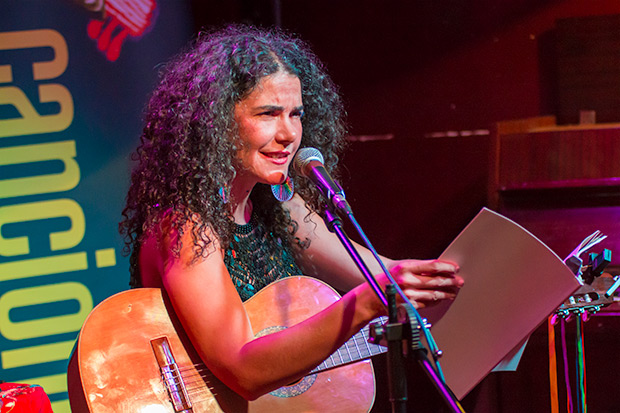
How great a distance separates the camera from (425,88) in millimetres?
3383

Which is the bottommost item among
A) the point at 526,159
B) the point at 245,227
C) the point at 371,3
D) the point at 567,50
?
the point at 245,227

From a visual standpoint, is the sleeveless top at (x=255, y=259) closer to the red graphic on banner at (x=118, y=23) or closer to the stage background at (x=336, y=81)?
the stage background at (x=336, y=81)

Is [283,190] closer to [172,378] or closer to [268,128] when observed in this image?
[268,128]

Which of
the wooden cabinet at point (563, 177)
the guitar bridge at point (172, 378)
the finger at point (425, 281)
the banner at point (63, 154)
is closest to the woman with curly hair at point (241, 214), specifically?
the finger at point (425, 281)

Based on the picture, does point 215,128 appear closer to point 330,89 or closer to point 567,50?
point 330,89

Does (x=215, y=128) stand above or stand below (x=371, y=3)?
below

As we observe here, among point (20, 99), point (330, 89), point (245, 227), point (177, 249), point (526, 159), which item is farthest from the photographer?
point (20, 99)

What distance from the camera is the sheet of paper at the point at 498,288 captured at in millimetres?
1566

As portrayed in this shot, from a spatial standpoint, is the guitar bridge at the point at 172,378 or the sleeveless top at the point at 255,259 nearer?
the guitar bridge at the point at 172,378

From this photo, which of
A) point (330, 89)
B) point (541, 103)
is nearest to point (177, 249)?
point (330, 89)

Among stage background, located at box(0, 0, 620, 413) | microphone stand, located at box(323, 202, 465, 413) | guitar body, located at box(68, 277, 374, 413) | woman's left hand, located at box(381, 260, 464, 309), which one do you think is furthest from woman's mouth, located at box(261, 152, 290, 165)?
stage background, located at box(0, 0, 620, 413)

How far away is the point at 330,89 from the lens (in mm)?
2529

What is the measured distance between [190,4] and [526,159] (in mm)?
1779

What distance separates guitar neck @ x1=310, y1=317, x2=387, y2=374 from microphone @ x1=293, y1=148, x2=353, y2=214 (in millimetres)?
699
